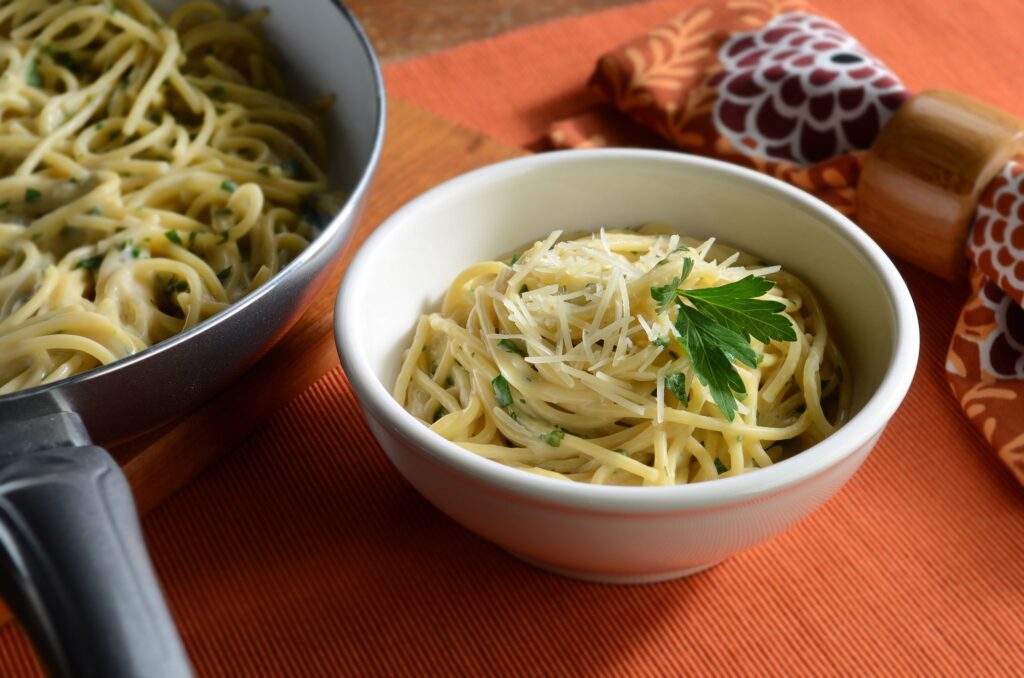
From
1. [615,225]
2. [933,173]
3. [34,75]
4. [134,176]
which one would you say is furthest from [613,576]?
[34,75]

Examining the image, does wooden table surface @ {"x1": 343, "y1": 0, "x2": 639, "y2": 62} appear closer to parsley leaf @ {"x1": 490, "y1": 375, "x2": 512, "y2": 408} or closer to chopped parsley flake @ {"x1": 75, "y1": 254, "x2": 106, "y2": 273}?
chopped parsley flake @ {"x1": 75, "y1": 254, "x2": 106, "y2": 273}

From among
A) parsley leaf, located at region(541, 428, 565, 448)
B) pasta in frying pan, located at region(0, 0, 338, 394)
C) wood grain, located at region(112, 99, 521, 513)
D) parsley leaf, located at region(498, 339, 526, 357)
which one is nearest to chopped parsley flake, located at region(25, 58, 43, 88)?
pasta in frying pan, located at region(0, 0, 338, 394)

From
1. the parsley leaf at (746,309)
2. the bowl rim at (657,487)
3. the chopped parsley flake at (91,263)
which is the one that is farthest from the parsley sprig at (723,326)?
the chopped parsley flake at (91,263)

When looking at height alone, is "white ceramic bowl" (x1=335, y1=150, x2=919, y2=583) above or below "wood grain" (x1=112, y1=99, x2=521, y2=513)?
above

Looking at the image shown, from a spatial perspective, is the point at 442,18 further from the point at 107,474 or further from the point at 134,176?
the point at 107,474

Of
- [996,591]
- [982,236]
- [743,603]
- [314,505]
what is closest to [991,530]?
[996,591]

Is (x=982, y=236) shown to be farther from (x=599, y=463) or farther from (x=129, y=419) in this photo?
(x=129, y=419)

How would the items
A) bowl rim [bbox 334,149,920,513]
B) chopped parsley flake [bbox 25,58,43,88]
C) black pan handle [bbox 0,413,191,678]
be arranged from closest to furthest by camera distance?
black pan handle [bbox 0,413,191,678] → bowl rim [bbox 334,149,920,513] → chopped parsley flake [bbox 25,58,43,88]
